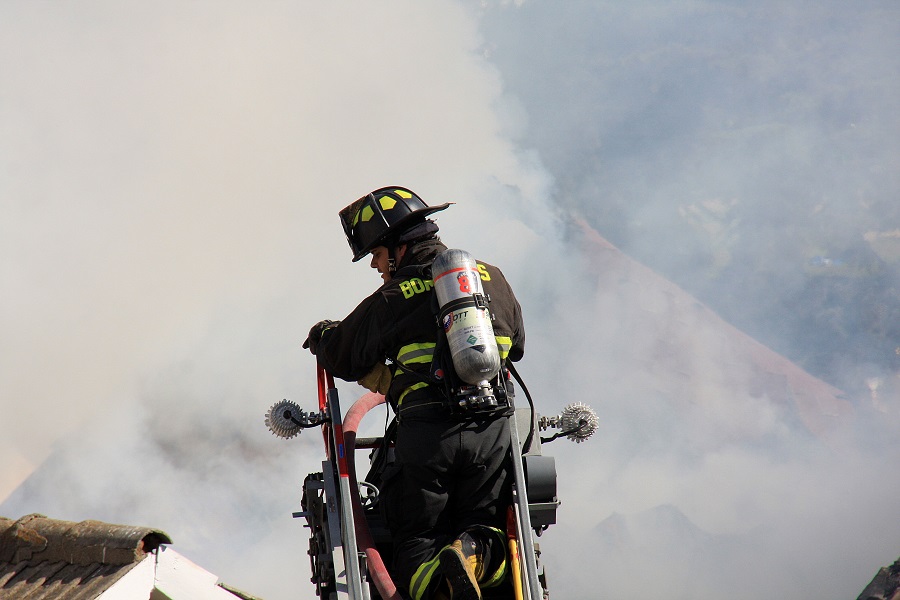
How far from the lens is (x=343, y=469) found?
4.95 m

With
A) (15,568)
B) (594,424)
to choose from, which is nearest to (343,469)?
(594,424)

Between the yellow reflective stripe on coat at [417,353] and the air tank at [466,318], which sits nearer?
the air tank at [466,318]

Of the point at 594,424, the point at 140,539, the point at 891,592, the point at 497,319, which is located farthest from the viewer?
the point at 891,592

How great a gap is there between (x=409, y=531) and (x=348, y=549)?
292mm

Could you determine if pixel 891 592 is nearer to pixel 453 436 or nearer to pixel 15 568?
pixel 453 436

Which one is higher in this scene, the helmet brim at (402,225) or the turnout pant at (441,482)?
the helmet brim at (402,225)

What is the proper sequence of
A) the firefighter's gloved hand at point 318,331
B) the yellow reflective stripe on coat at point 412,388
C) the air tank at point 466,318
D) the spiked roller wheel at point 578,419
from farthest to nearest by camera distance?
the spiked roller wheel at point 578,419 → the firefighter's gloved hand at point 318,331 → the yellow reflective stripe on coat at point 412,388 → the air tank at point 466,318

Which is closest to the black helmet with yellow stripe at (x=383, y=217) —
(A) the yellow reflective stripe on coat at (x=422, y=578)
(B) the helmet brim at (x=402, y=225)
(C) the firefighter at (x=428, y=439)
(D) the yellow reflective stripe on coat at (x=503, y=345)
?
(B) the helmet brim at (x=402, y=225)

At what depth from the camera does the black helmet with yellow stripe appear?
17.3ft

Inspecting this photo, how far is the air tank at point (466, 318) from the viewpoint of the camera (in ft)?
14.8

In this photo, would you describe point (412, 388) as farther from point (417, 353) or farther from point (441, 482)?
point (441, 482)

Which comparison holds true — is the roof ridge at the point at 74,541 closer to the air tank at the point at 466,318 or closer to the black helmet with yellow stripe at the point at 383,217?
the black helmet with yellow stripe at the point at 383,217

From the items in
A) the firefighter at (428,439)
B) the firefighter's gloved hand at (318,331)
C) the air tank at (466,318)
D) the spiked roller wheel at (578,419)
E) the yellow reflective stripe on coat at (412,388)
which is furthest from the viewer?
the spiked roller wheel at (578,419)

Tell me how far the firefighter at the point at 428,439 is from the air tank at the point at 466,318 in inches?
6.1
